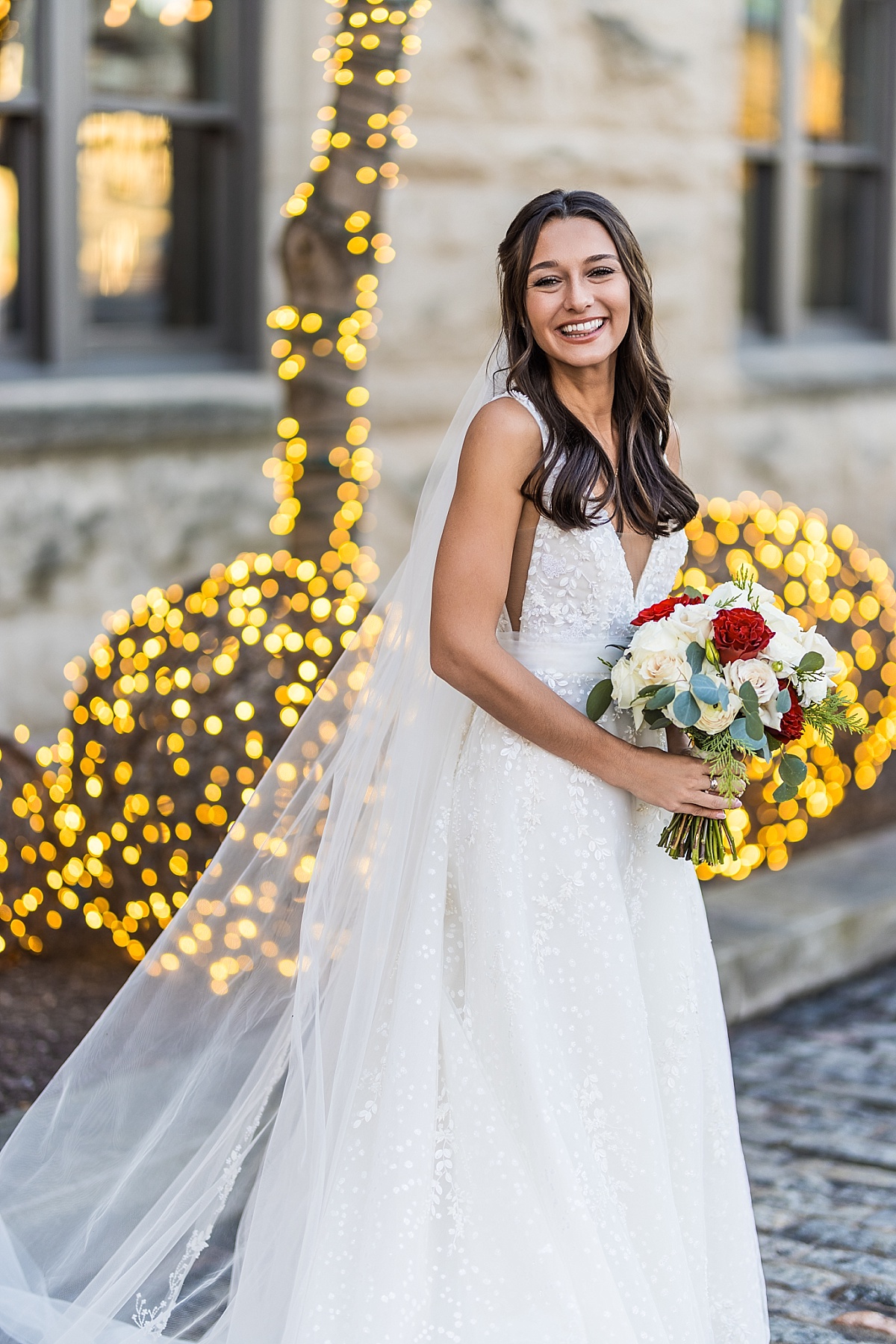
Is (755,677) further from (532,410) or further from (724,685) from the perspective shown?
(532,410)

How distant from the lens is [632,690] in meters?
2.65

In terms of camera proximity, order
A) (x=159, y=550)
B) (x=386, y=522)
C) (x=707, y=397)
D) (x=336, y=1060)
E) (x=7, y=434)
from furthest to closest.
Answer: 1. (x=707, y=397)
2. (x=386, y=522)
3. (x=159, y=550)
4. (x=7, y=434)
5. (x=336, y=1060)

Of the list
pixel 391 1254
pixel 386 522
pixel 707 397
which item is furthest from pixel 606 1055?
pixel 707 397

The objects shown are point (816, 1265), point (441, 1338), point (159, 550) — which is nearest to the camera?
point (441, 1338)

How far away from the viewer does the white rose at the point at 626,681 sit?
265cm

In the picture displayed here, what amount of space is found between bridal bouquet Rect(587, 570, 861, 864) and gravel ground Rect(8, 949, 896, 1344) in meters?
1.09

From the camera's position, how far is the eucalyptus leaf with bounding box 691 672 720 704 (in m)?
2.57

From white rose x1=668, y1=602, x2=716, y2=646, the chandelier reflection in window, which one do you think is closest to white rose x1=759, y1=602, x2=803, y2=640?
white rose x1=668, y1=602, x2=716, y2=646

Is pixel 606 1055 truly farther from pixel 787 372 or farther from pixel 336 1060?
pixel 787 372

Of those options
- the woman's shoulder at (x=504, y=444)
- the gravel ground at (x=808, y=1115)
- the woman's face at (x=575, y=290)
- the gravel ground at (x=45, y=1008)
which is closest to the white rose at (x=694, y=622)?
the woman's shoulder at (x=504, y=444)

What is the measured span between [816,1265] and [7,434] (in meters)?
4.16

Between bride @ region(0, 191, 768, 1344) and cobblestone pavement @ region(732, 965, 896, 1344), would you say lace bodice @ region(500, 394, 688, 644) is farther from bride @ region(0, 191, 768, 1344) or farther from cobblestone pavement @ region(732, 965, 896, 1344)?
cobblestone pavement @ region(732, 965, 896, 1344)

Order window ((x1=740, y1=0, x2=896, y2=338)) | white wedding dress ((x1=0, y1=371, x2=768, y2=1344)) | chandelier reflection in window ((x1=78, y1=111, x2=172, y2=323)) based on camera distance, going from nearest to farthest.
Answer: white wedding dress ((x1=0, y1=371, x2=768, y2=1344)) → chandelier reflection in window ((x1=78, y1=111, x2=172, y2=323)) → window ((x1=740, y1=0, x2=896, y2=338))

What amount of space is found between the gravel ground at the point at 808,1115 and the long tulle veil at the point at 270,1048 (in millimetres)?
566
